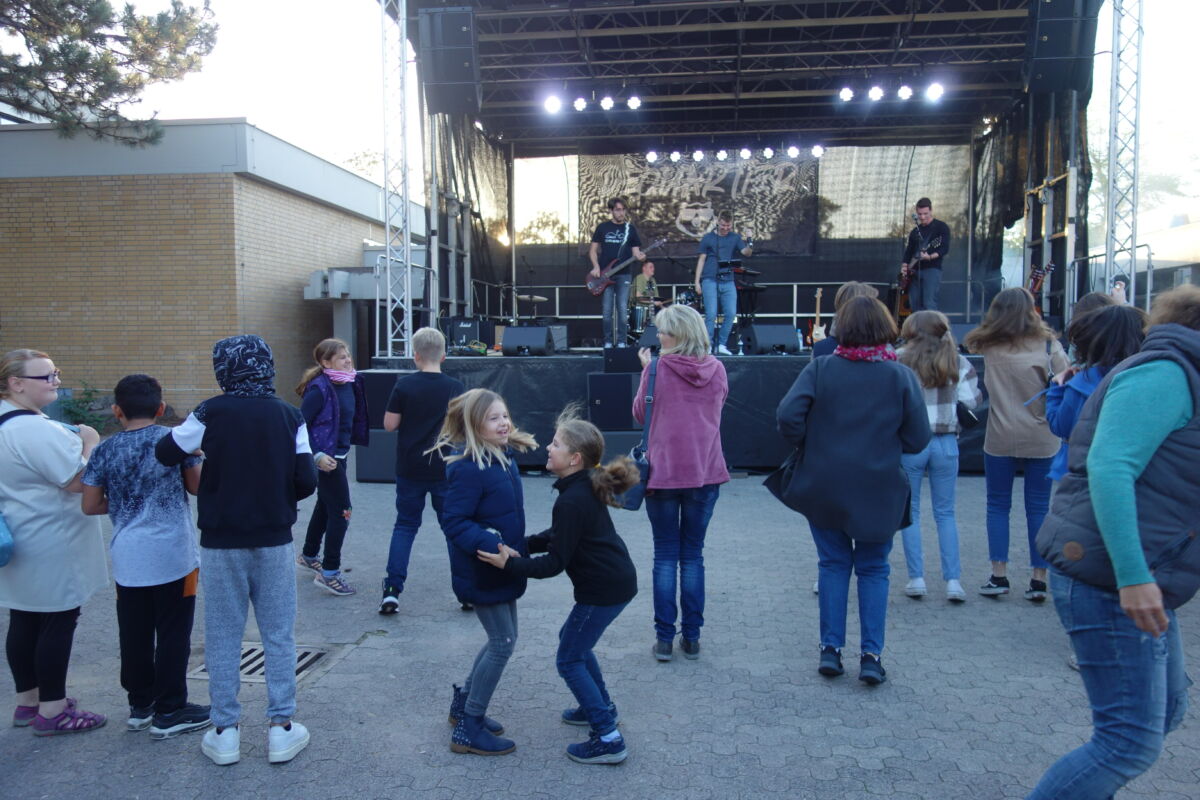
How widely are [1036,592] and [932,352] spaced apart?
151cm

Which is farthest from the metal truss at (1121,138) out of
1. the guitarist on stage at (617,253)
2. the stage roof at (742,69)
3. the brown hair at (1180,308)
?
the brown hair at (1180,308)

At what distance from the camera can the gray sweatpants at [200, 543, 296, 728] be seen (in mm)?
3119

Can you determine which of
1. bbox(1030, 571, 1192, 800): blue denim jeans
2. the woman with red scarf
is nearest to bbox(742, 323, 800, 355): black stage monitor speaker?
the woman with red scarf

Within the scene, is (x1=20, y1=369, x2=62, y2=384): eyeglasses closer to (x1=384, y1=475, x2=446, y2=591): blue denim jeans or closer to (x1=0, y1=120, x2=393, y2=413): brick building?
(x1=384, y1=475, x2=446, y2=591): blue denim jeans

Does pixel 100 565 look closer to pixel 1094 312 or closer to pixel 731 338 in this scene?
pixel 1094 312

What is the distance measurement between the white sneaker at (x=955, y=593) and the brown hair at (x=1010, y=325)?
1354 mm

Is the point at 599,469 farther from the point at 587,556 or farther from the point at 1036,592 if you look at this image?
the point at 1036,592

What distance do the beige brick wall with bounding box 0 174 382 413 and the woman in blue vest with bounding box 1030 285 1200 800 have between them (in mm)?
13694

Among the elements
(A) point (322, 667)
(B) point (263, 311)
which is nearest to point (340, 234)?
(B) point (263, 311)

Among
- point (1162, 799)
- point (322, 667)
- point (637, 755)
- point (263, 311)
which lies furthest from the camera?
point (263, 311)

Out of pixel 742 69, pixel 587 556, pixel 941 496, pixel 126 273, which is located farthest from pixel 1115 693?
pixel 126 273

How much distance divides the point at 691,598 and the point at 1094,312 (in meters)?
2.15

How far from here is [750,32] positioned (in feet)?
43.0

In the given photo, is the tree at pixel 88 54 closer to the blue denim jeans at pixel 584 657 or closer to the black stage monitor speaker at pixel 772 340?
the black stage monitor speaker at pixel 772 340
